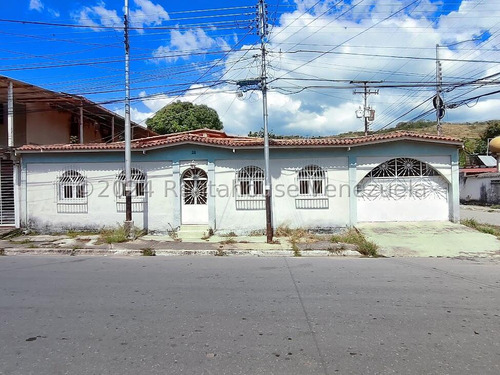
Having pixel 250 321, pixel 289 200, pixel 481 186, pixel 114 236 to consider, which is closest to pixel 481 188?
pixel 481 186

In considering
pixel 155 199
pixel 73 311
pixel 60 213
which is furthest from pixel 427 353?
pixel 60 213

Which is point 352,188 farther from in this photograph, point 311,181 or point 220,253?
point 220,253

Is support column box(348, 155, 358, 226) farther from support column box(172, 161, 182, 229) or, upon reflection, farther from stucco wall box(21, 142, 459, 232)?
support column box(172, 161, 182, 229)

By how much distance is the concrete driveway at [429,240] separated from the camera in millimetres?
9320

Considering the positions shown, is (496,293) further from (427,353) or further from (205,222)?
(205,222)

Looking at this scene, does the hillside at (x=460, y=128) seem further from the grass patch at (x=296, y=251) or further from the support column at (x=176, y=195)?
the grass patch at (x=296, y=251)

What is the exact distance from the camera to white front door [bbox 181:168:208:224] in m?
12.8

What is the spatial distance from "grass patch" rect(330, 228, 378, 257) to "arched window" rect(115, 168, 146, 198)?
6.86 meters

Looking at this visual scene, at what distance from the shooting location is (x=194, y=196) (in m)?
12.9

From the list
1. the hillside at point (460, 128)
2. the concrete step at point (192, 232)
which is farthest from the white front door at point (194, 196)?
the hillside at point (460, 128)

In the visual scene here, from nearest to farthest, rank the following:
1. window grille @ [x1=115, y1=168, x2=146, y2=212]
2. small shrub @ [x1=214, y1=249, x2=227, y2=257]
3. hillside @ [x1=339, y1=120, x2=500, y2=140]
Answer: small shrub @ [x1=214, y1=249, x2=227, y2=257] < window grille @ [x1=115, y1=168, x2=146, y2=212] < hillside @ [x1=339, y1=120, x2=500, y2=140]

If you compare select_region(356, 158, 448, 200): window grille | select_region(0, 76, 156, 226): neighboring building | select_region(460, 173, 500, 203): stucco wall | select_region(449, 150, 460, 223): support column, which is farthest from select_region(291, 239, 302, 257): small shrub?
select_region(460, 173, 500, 203): stucco wall

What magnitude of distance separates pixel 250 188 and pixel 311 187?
213 centimetres

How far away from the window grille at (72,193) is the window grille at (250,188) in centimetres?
559
